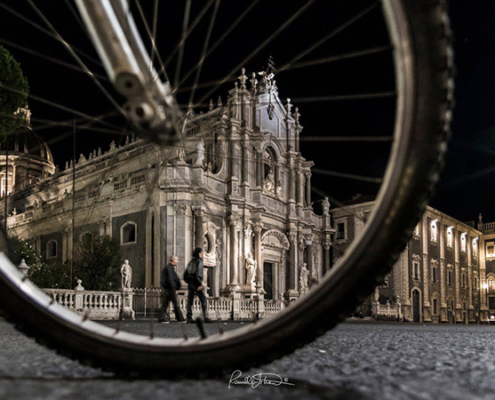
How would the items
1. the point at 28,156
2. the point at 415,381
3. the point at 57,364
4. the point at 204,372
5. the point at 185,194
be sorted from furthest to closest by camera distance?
the point at 28,156, the point at 185,194, the point at 57,364, the point at 415,381, the point at 204,372

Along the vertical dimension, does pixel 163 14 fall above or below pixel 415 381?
above

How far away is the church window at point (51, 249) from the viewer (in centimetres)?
2655

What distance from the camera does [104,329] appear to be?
1.74 m

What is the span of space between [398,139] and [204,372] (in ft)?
3.23

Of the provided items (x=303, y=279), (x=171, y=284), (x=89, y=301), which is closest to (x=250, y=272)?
(x=303, y=279)

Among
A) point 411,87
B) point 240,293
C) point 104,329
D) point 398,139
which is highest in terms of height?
point 411,87

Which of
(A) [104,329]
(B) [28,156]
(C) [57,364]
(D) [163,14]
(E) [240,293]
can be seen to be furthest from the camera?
(B) [28,156]

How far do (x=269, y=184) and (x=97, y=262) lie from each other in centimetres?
1233

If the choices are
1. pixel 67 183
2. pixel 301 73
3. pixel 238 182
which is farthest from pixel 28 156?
pixel 301 73

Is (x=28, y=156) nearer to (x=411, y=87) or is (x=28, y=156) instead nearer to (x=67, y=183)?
(x=67, y=183)

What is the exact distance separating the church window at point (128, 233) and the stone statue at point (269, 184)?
9172mm

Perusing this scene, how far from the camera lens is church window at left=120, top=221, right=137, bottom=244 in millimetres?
22141
